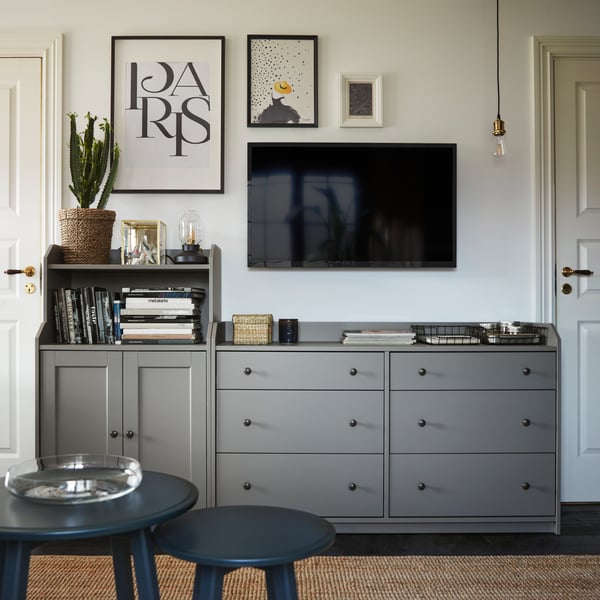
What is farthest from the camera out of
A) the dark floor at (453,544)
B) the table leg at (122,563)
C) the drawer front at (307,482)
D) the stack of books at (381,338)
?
the stack of books at (381,338)

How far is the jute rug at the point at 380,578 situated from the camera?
7.30ft

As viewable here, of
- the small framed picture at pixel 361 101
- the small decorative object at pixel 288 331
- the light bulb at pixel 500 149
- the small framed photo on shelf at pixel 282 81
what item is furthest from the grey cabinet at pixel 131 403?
the light bulb at pixel 500 149

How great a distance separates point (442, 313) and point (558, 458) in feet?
2.67

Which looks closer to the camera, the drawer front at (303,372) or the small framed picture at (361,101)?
the drawer front at (303,372)

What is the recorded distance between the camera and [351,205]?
3150mm

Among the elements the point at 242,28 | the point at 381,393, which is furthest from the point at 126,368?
the point at 242,28

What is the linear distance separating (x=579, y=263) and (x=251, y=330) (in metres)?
1.61

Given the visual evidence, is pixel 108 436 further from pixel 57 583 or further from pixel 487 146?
pixel 487 146

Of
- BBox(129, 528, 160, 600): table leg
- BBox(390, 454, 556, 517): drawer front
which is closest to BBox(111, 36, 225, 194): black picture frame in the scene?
BBox(390, 454, 556, 517): drawer front

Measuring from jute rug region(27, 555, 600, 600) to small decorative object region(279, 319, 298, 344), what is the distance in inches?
36.8

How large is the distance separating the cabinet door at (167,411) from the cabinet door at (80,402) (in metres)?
0.05

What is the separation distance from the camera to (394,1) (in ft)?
10.5

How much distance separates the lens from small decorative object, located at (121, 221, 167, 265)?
2.98 m

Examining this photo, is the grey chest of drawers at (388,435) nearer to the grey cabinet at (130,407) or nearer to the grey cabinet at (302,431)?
the grey cabinet at (302,431)
